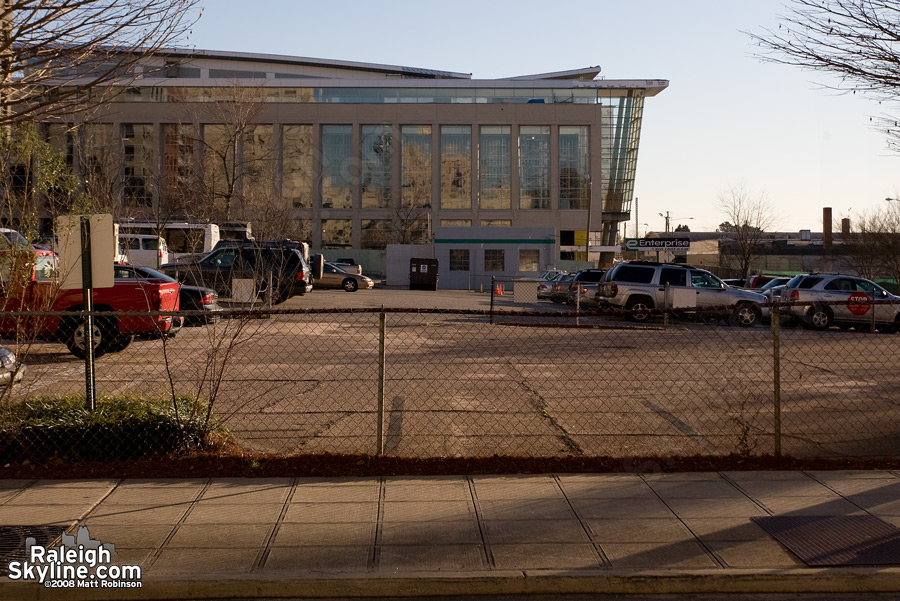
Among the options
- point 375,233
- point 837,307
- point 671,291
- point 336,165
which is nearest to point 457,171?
point 375,233

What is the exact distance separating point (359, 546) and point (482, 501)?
1.29m

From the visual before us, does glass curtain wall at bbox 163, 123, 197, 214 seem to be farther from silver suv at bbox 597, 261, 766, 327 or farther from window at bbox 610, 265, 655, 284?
silver suv at bbox 597, 261, 766, 327

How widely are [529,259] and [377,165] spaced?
80.3ft

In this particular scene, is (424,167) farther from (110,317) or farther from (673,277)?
(110,317)

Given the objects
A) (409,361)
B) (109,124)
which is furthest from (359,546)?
(109,124)

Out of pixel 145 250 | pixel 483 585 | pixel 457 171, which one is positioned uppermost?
pixel 457 171

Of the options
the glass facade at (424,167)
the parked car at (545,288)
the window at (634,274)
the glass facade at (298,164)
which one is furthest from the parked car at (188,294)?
the glass facade at (298,164)

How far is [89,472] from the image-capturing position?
7.23 metres

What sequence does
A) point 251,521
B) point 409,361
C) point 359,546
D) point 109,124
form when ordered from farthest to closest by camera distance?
1. point 109,124
2. point 409,361
3. point 251,521
4. point 359,546

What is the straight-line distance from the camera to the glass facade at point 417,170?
6875 centimetres

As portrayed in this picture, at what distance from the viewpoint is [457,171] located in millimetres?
68875

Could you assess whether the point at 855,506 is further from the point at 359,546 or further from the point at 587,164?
the point at 587,164

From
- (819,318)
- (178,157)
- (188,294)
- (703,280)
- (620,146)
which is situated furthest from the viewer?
(620,146)

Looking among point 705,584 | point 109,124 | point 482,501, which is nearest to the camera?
point 705,584
